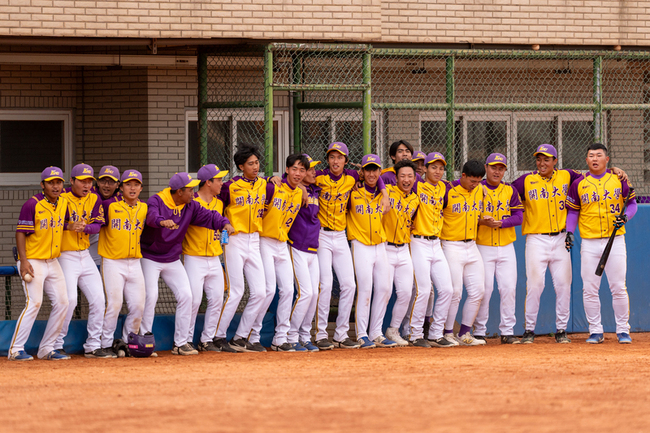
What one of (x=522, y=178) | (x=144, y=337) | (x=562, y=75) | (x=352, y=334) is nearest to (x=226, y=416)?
(x=144, y=337)

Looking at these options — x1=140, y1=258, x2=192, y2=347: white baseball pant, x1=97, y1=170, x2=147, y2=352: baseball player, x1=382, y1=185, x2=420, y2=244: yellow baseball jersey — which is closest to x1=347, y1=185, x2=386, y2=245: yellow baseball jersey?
x1=382, y1=185, x2=420, y2=244: yellow baseball jersey

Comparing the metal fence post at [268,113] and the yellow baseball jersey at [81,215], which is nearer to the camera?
the yellow baseball jersey at [81,215]

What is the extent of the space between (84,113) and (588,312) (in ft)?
22.4

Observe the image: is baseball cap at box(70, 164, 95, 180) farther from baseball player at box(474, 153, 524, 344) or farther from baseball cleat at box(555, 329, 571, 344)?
baseball cleat at box(555, 329, 571, 344)

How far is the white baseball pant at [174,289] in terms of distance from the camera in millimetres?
8352

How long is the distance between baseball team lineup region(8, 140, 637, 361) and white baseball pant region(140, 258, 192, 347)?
0.04ft

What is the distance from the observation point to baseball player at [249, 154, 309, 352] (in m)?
8.59

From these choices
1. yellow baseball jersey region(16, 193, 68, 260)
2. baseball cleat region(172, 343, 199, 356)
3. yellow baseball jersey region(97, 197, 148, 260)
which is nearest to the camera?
yellow baseball jersey region(16, 193, 68, 260)

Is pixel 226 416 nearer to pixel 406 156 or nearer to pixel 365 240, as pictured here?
pixel 365 240

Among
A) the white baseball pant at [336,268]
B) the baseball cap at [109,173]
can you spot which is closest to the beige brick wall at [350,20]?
the baseball cap at [109,173]

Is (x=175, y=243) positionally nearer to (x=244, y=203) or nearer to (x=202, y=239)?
(x=202, y=239)

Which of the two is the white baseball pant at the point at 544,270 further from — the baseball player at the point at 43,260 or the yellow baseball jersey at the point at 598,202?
the baseball player at the point at 43,260

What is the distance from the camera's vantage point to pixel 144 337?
27.0 feet

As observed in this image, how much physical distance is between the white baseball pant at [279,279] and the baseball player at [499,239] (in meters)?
2.08
